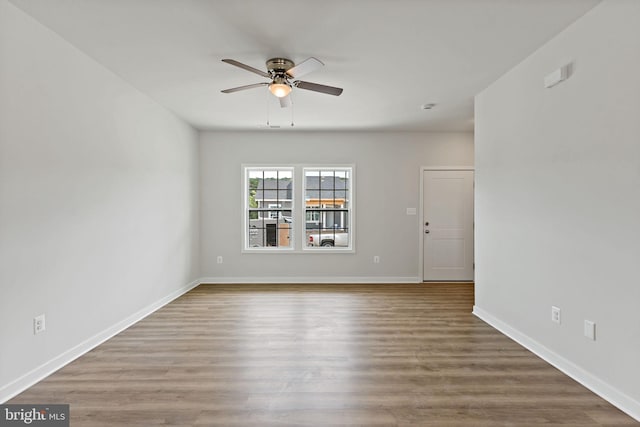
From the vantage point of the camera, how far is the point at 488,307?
12.5 ft

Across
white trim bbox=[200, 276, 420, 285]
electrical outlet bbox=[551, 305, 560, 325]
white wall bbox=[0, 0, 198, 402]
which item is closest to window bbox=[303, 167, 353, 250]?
white trim bbox=[200, 276, 420, 285]

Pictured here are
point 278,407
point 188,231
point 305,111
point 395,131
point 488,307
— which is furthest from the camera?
point 395,131

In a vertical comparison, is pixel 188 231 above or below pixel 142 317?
above

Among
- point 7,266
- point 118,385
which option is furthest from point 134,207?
point 118,385

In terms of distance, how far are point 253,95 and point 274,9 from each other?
1.74m

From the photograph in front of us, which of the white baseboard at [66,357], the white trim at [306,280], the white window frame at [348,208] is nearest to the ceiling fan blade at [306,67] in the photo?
the white baseboard at [66,357]

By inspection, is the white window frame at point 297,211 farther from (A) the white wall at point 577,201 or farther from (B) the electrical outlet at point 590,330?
(B) the electrical outlet at point 590,330

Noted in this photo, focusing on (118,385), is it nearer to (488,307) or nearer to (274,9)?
(274,9)

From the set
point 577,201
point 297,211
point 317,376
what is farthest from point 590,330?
point 297,211

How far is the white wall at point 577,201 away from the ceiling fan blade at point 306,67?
72.9 inches

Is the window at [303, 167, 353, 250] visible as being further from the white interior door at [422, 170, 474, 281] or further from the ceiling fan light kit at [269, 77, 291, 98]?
the ceiling fan light kit at [269, 77, 291, 98]

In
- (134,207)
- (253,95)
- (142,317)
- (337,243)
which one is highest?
(253,95)

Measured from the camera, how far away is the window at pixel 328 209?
19.9 ft

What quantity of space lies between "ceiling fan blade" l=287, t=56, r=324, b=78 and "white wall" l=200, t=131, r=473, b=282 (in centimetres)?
295
